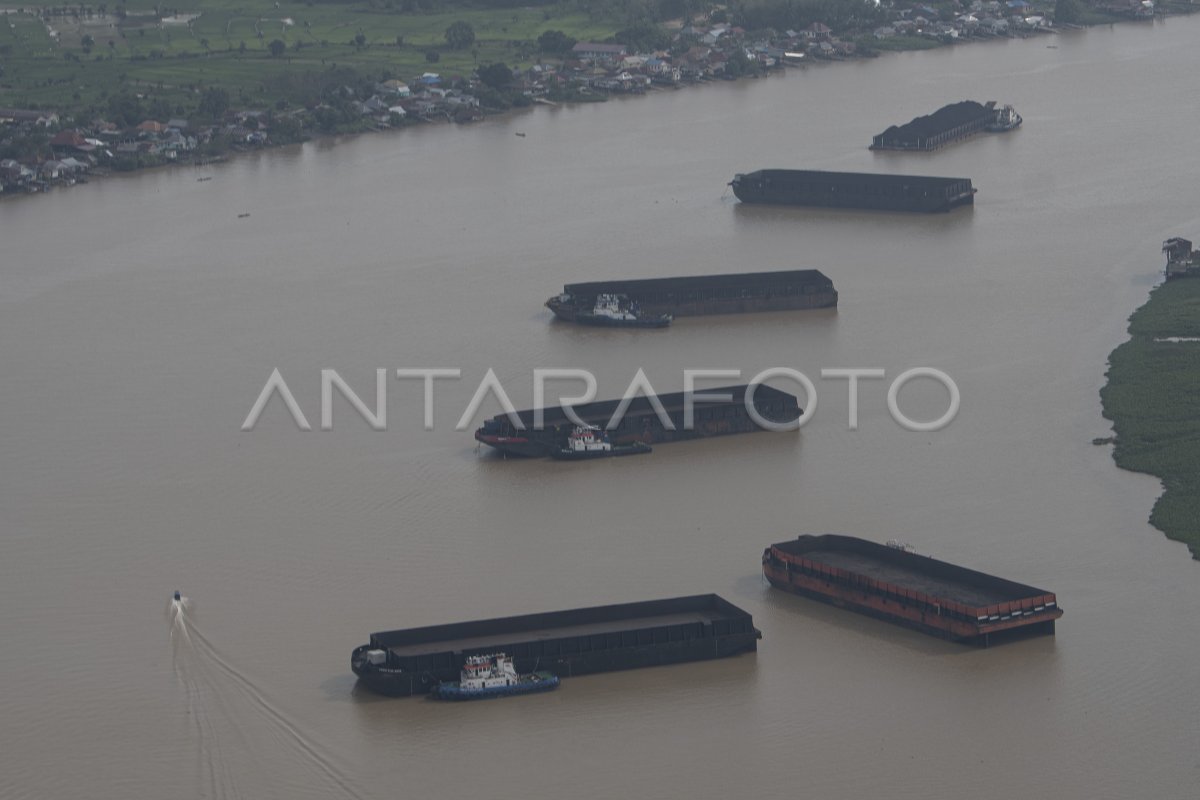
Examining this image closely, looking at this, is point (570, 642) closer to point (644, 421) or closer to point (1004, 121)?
point (644, 421)

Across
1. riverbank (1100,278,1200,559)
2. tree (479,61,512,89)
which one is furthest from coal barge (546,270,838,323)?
tree (479,61,512,89)

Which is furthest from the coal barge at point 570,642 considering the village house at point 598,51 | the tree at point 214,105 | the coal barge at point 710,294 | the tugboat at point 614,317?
the village house at point 598,51

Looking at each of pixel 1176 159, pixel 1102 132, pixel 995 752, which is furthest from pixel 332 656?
pixel 1102 132

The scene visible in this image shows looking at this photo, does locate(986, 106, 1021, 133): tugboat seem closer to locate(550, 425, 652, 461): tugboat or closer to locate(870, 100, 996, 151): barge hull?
locate(870, 100, 996, 151): barge hull

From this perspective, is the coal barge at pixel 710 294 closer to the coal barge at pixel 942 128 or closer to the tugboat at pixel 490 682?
the tugboat at pixel 490 682

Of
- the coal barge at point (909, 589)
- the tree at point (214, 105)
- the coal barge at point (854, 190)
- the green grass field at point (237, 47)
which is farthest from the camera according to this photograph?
the green grass field at point (237, 47)

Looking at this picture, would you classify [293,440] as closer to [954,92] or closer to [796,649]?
[796,649]

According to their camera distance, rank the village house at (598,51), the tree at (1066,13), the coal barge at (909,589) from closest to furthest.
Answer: the coal barge at (909,589)
the village house at (598,51)
the tree at (1066,13)

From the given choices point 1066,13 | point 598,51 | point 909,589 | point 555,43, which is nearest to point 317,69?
point 555,43
